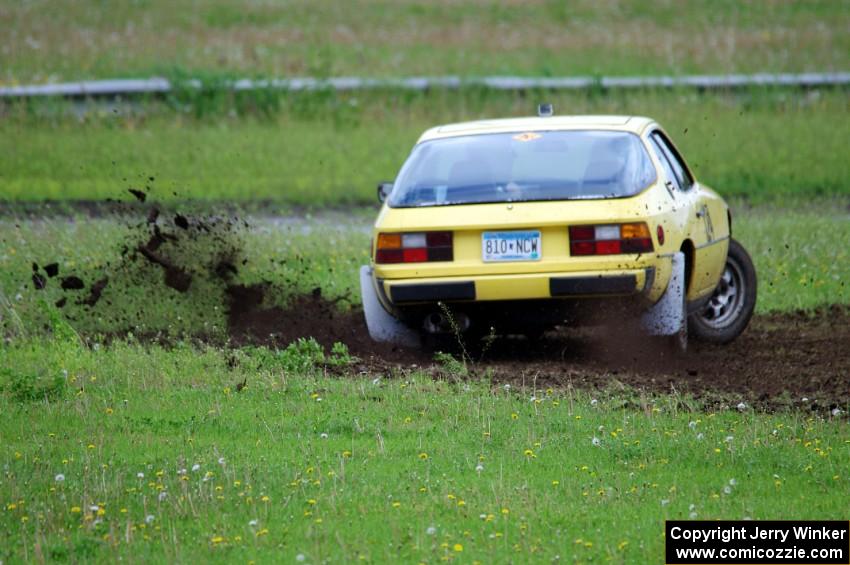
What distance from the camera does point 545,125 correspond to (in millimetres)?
10703

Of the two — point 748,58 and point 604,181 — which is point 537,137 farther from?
point 748,58

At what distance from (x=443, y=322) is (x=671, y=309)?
142 centimetres

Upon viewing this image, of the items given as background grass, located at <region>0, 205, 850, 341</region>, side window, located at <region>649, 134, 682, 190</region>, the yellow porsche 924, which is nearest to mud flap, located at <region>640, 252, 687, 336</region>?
the yellow porsche 924

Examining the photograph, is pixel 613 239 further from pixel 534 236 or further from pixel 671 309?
pixel 671 309

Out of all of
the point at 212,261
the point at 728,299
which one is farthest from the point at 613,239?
the point at 212,261

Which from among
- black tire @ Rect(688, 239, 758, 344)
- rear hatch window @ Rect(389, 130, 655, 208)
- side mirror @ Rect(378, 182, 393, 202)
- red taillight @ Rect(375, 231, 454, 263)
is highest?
rear hatch window @ Rect(389, 130, 655, 208)

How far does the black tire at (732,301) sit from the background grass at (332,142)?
22.9ft

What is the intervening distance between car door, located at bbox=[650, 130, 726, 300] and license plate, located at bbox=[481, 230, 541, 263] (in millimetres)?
1211

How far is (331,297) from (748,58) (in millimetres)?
15226

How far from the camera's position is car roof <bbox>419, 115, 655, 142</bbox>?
1064 centimetres

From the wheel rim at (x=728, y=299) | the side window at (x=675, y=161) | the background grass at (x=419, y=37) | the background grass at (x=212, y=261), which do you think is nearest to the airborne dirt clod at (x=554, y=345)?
the background grass at (x=212, y=261)

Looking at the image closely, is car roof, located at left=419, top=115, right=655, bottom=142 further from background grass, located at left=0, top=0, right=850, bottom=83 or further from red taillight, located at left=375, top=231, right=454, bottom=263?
background grass, located at left=0, top=0, right=850, bottom=83

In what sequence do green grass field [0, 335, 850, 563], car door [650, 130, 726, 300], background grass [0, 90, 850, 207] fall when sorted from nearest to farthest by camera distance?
green grass field [0, 335, 850, 563], car door [650, 130, 726, 300], background grass [0, 90, 850, 207]

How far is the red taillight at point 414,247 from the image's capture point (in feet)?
32.1
